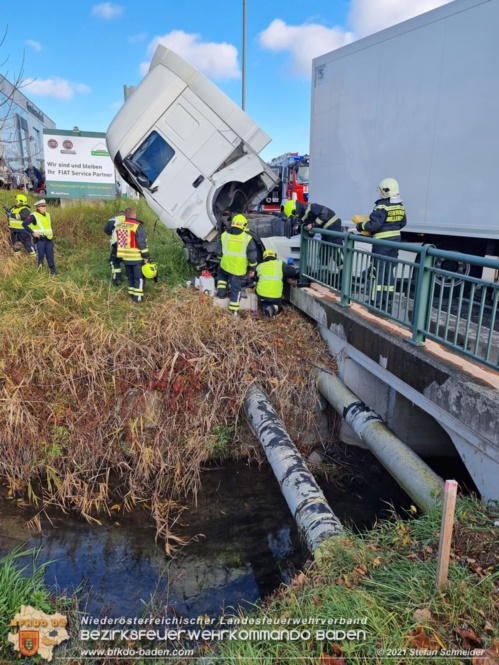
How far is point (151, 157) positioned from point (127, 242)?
145cm

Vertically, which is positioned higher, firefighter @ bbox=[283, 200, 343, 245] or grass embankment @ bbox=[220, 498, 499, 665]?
firefighter @ bbox=[283, 200, 343, 245]

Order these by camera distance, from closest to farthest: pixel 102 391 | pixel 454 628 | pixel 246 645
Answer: pixel 454 628 < pixel 246 645 < pixel 102 391

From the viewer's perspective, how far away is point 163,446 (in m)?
5.78

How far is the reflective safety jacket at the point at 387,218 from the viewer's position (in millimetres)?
5879

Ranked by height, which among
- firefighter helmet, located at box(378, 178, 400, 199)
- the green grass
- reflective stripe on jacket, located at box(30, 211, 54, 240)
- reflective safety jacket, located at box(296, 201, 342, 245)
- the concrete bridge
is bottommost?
the concrete bridge

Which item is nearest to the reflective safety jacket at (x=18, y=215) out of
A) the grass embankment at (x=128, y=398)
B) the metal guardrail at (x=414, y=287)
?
the grass embankment at (x=128, y=398)

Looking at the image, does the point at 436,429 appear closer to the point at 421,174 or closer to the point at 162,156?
the point at 421,174

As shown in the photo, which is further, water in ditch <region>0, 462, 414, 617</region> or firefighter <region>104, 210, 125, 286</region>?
firefighter <region>104, 210, 125, 286</region>

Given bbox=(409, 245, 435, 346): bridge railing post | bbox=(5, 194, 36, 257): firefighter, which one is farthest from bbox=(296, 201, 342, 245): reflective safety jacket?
bbox=(5, 194, 36, 257): firefighter

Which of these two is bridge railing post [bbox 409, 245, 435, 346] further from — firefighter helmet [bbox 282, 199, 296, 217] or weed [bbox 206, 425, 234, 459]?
firefighter helmet [bbox 282, 199, 296, 217]

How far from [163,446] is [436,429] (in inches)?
137

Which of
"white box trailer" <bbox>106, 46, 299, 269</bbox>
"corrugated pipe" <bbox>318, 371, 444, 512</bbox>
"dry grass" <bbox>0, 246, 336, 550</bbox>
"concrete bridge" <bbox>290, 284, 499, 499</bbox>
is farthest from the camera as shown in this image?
"white box trailer" <bbox>106, 46, 299, 269</bbox>

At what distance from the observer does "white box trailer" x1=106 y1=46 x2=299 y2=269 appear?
7371mm

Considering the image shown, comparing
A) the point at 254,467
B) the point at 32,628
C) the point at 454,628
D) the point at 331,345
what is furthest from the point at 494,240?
the point at 32,628
